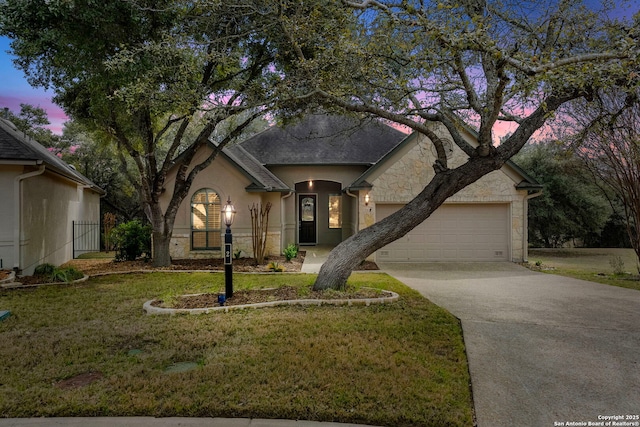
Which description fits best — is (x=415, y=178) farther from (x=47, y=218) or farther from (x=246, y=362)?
(x=47, y=218)

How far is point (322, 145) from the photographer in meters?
17.5

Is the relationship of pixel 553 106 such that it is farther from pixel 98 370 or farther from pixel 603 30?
pixel 98 370

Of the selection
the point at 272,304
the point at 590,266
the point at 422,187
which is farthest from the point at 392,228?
the point at 590,266

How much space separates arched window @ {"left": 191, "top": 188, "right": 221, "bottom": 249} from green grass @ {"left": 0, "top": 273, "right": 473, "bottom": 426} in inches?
271

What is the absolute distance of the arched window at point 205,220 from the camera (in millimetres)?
14008

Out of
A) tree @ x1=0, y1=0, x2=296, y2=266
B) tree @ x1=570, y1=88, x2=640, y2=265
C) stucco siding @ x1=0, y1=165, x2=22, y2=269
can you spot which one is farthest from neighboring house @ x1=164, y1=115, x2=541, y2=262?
stucco siding @ x1=0, y1=165, x2=22, y2=269

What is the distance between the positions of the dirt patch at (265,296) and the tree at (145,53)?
12.2 feet

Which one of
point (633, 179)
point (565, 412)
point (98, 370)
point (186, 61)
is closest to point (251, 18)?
point (186, 61)

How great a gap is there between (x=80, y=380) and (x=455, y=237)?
12430mm

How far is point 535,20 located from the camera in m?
7.68

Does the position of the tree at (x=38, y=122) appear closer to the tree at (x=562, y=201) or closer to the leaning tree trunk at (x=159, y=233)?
the leaning tree trunk at (x=159, y=233)

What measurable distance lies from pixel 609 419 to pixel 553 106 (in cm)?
586

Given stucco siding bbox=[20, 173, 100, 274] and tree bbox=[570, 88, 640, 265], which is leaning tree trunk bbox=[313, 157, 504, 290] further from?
stucco siding bbox=[20, 173, 100, 274]

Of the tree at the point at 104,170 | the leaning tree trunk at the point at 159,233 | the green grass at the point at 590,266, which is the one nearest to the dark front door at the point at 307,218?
the leaning tree trunk at the point at 159,233
